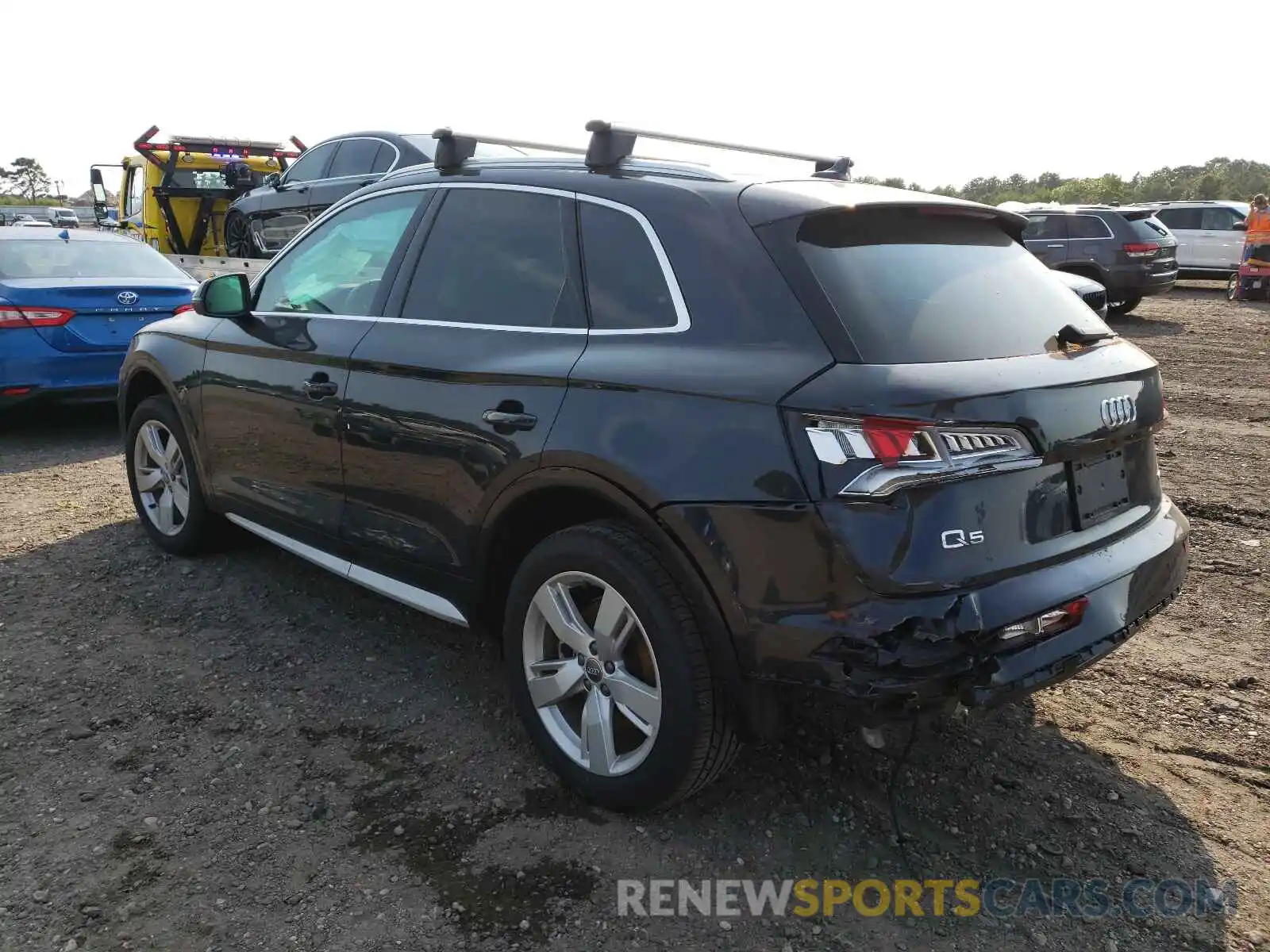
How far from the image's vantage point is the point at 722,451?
2451 mm

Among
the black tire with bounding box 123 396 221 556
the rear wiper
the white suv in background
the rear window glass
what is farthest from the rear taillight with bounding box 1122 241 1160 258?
the black tire with bounding box 123 396 221 556

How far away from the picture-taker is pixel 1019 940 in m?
2.40

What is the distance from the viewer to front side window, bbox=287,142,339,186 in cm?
1028

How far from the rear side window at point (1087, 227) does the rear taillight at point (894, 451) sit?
1398 cm

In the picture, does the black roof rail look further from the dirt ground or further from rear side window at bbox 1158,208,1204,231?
rear side window at bbox 1158,208,1204,231

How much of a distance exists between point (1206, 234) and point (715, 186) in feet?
67.9

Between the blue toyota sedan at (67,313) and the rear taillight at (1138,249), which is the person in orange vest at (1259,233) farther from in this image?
the blue toyota sedan at (67,313)

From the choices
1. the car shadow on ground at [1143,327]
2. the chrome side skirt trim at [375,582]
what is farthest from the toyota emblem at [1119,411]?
the car shadow on ground at [1143,327]

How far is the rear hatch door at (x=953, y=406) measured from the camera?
226 centimetres

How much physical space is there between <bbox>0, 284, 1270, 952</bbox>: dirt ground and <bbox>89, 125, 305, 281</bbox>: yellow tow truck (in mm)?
10568

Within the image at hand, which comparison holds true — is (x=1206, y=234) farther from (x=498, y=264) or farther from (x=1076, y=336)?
(x=498, y=264)

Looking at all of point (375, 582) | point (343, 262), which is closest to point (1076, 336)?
point (375, 582)

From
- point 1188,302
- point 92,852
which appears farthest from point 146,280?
point 1188,302

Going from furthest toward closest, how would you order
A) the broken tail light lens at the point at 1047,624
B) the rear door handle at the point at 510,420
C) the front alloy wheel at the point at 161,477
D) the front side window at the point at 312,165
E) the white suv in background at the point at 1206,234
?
the white suv in background at the point at 1206,234
the front side window at the point at 312,165
the front alloy wheel at the point at 161,477
the rear door handle at the point at 510,420
the broken tail light lens at the point at 1047,624
